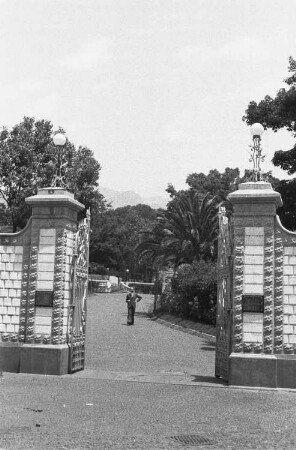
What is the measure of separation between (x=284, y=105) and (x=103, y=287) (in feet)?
134

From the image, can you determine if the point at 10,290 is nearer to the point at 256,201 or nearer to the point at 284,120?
the point at 256,201

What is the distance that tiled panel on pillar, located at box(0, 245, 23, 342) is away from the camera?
1281 centimetres

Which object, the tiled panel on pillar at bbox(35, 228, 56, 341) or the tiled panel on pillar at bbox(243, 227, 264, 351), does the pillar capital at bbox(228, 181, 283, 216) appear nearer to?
the tiled panel on pillar at bbox(243, 227, 264, 351)

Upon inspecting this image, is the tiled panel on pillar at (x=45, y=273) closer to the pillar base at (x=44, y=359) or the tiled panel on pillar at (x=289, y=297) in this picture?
the pillar base at (x=44, y=359)

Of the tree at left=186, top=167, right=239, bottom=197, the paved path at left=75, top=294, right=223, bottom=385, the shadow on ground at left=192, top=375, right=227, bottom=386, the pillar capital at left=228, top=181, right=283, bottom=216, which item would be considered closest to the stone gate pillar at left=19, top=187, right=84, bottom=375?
the paved path at left=75, top=294, right=223, bottom=385

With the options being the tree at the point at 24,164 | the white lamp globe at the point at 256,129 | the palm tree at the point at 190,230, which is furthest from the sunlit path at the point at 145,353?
the tree at the point at 24,164

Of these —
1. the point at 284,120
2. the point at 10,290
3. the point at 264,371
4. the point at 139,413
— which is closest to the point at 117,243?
the point at 284,120

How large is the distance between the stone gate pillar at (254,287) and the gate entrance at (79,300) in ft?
10.8

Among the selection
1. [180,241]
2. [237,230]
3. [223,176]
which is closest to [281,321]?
[237,230]

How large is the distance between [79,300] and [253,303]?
377 centimetres

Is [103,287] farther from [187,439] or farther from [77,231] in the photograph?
[187,439]

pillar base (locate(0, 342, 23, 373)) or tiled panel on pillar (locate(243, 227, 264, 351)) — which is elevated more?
tiled panel on pillar (locate(243, 227, 264, 351))

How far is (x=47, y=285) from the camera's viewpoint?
41.7ft

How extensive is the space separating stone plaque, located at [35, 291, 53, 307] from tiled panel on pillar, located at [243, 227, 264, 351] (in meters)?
3.84
